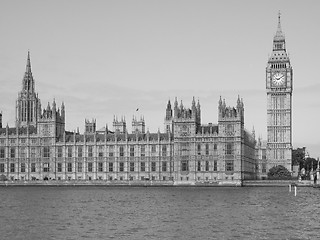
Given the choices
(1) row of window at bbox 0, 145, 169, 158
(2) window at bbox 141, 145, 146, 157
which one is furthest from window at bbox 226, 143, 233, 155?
(2) window at bbox 141, 145, 146, 157

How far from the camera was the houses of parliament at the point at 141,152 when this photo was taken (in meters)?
175

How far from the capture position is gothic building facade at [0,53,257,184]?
175 meters

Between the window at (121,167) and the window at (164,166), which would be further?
the window at (121,167)

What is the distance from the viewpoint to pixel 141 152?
18238cm

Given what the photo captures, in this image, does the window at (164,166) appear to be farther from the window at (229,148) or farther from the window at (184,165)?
the window at (229,148)

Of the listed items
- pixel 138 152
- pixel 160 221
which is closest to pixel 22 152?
pixel 138 152

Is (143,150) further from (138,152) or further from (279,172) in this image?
(279,172)

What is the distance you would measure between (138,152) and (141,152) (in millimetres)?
725

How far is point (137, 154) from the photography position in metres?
182

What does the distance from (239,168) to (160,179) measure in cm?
1933

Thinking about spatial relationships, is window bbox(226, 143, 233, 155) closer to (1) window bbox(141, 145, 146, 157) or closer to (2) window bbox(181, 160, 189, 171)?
(2) window bbox(181, 160, 189, 171)

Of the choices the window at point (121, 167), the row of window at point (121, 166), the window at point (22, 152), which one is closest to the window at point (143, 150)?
the row of window at point (121, 166)

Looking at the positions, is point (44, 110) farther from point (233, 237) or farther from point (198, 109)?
point (233, 237)

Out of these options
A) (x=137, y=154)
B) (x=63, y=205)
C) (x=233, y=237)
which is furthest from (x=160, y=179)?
(x=233, y=237)
